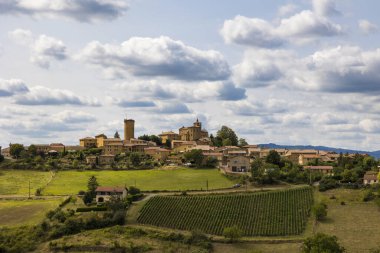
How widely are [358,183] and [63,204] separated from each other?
46.0 metres

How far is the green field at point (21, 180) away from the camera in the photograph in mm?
95750

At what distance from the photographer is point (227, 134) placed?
16438cm

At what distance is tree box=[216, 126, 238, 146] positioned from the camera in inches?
6393

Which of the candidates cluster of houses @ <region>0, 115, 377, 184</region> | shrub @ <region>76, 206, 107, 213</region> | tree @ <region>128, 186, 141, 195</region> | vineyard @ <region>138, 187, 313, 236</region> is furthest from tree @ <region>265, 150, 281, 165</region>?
shrub @ <region>76, 206, 107, 213</region>

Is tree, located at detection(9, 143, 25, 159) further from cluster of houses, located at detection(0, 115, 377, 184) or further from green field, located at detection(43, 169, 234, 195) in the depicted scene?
green field, located at detection(43, 169, 234, 195)

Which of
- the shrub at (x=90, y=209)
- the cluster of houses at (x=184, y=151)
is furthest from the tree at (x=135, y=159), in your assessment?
→ the shrub at (x=90, y=209)

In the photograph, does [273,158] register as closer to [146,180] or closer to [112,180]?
[146,180]

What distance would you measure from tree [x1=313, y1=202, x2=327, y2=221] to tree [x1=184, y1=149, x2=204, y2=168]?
4309cm

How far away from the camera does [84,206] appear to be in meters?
81.8

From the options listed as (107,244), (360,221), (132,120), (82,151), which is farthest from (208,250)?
(132,120)

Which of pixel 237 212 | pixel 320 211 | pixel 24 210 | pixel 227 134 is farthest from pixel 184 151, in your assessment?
pixel 320 211

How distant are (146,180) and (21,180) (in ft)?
75.1

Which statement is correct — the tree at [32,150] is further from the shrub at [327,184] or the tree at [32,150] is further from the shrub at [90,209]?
the shrub at [327,184]

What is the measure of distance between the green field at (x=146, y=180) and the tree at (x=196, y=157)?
16.0ft
